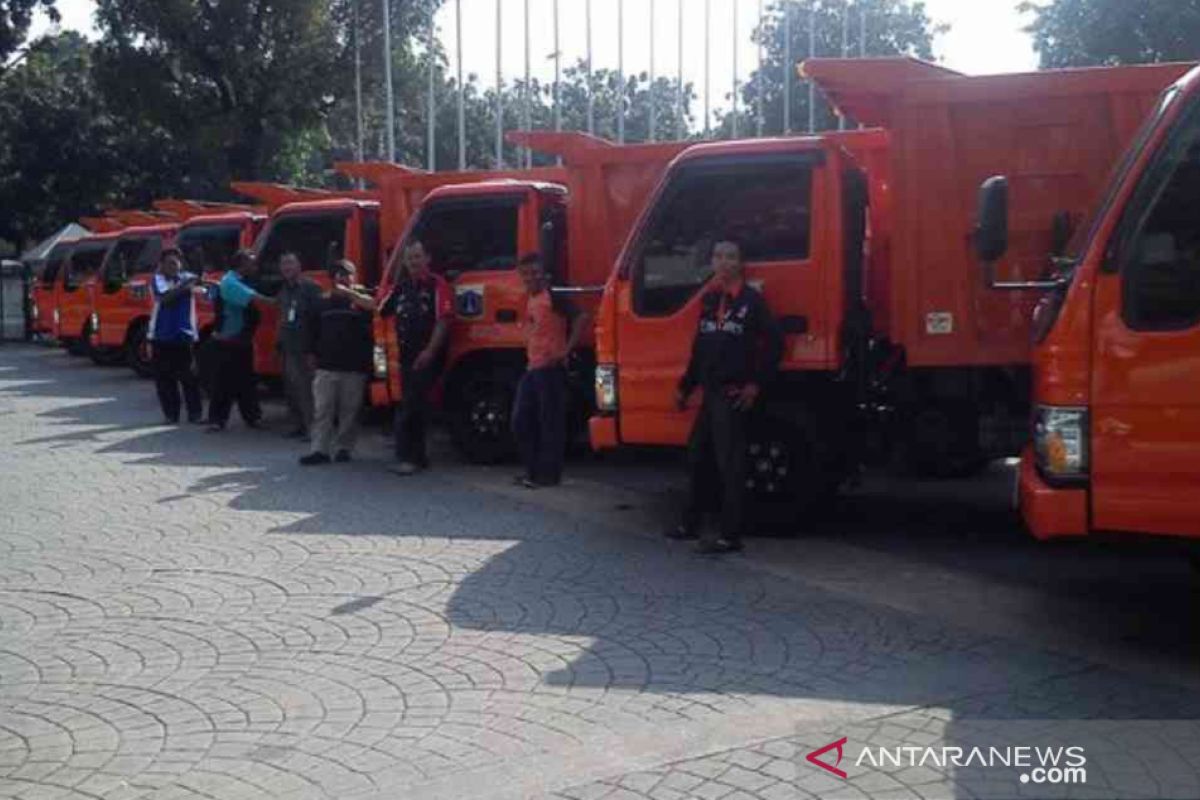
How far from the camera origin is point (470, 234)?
38.7ft

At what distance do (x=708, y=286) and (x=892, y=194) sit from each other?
1.21m

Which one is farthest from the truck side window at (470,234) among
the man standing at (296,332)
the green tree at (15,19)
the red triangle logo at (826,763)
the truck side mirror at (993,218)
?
the green tree at (15,19)

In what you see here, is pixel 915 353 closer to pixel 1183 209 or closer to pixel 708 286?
pixel 708 286

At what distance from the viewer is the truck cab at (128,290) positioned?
2020 cm

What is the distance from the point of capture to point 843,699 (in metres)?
5.59

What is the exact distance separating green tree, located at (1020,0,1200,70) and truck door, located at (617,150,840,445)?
16565 millimetres

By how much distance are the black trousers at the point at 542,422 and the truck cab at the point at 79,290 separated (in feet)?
46.9

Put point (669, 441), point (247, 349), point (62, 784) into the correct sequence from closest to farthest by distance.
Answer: point (62, 784), point (669, 441), point (247, 349)

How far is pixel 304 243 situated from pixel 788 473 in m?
7.73

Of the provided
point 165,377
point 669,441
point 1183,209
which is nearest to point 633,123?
point 165,377

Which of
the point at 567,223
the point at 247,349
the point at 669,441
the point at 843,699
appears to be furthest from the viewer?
the point at 247,349

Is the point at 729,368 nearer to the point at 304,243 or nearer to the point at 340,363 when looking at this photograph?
the point at 340,363

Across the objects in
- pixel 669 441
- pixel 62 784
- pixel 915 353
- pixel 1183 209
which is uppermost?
pixel 1183 209

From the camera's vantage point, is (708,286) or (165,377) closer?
(708,286)
